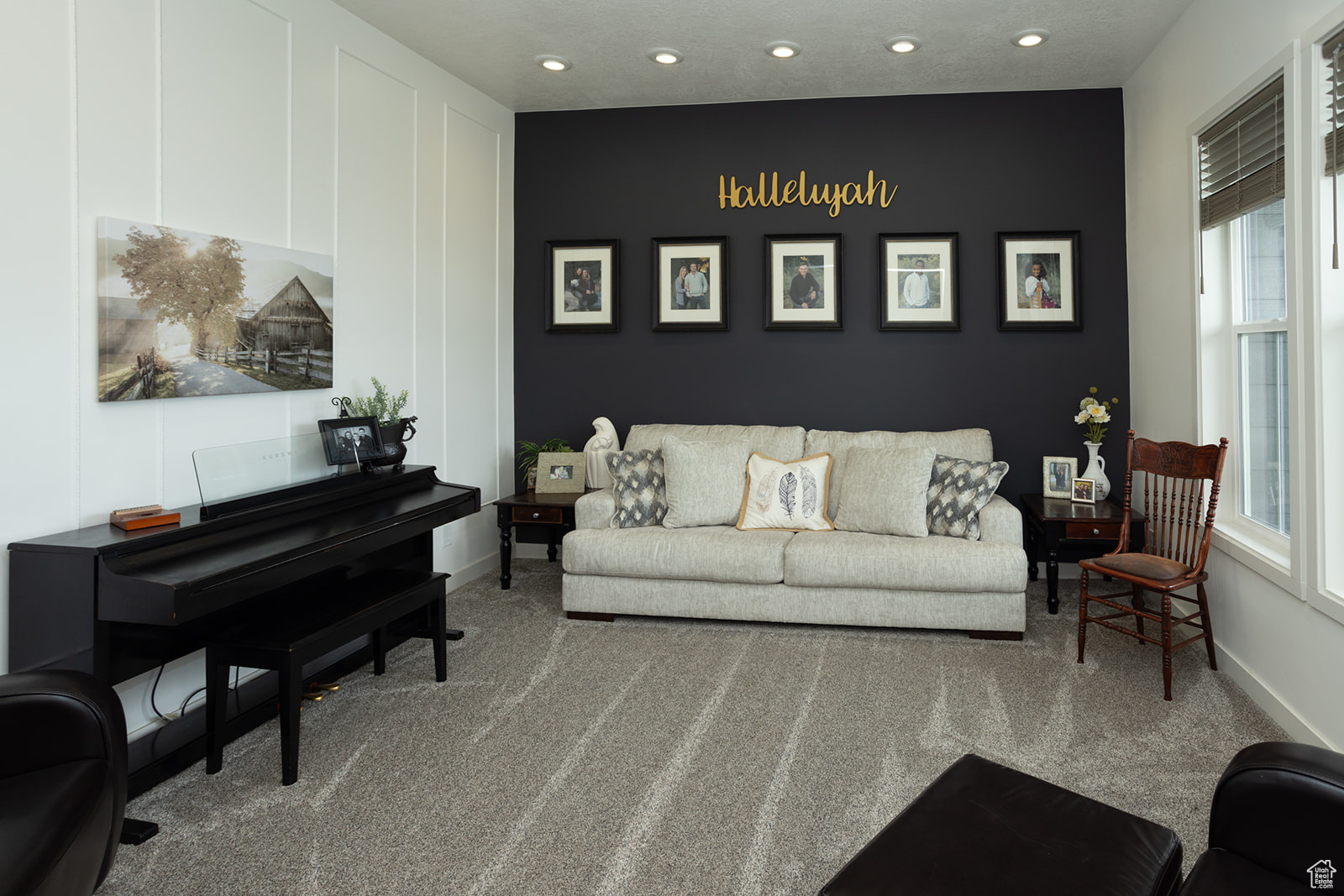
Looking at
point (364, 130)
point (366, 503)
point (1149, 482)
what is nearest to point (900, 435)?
point (1149, 482)

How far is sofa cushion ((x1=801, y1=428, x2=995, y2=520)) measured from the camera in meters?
4.71

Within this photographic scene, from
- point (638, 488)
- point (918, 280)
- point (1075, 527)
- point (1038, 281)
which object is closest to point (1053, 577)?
point (1075, 527)

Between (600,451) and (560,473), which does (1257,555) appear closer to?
(600,451)

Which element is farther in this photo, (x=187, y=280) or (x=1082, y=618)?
(x=1082, y=618)

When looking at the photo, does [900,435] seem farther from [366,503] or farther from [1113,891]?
[1113,891]

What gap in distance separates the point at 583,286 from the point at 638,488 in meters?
1.63

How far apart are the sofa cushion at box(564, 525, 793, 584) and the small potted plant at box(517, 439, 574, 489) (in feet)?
2.96

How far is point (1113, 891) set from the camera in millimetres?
1492

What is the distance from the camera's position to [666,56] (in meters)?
4.45

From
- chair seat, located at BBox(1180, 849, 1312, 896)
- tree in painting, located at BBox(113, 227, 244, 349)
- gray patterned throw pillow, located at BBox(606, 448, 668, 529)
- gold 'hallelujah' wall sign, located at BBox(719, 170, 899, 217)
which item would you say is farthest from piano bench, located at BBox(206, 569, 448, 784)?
gold 'hallelujah' wall sign, located at BBox(719, 170, 899, 217)

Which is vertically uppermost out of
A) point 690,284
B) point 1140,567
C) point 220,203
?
point 690,284

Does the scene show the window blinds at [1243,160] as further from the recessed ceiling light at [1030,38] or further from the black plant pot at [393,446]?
the black plant pot at [393,446]

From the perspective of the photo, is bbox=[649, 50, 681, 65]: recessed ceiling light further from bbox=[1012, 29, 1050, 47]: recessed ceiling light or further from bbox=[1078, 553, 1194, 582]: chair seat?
bbox=[1078, 553, 1194, 582]: chair seat

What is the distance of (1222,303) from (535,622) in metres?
3.50
